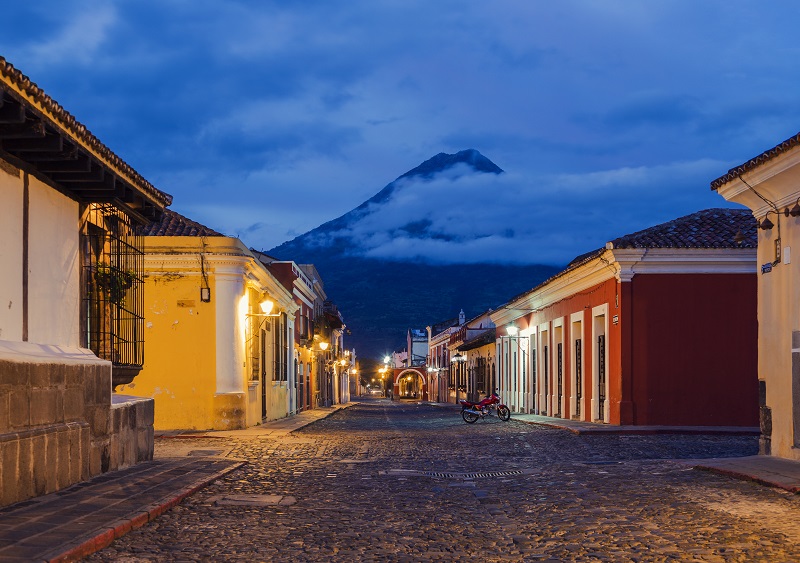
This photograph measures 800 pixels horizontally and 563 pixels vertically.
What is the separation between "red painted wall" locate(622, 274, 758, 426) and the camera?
21.5m

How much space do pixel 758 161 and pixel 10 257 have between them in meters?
8.84

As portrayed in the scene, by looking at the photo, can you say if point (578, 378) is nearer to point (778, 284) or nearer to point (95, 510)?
point (778, 284)

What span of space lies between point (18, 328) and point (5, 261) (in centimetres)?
71

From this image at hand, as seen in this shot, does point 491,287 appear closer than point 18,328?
No

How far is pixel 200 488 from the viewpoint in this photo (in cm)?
949

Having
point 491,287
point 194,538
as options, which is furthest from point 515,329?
point 491,287

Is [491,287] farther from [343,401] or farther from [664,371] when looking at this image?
[664,371]

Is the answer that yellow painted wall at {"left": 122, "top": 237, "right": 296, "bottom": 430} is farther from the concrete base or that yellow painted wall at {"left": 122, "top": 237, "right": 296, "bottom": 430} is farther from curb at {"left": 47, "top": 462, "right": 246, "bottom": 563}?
curb at {"left": 47, "top": 462, "right": 246, "bottom": 563}

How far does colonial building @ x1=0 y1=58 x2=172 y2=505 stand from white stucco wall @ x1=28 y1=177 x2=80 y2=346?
0.01m

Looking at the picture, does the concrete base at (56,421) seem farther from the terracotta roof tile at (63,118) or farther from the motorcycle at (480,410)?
the motorcycle at (480,410)

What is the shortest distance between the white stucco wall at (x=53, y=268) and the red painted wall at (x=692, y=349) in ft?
45.1

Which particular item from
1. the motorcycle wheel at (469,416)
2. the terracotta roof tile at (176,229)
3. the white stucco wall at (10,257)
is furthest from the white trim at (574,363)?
the white stucco wall at (10,257)

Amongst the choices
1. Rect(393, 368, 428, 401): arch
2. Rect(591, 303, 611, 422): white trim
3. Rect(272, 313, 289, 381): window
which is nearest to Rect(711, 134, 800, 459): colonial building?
Rect(591, 303, 611, 422): white trim

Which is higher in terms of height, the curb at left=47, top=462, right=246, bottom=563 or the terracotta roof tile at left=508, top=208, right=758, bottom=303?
the terracotta roof tile at left=508, top=208, right=758, bottom=303
